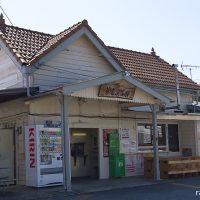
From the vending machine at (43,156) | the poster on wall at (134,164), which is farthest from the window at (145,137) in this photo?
the vending machine at (43,156)

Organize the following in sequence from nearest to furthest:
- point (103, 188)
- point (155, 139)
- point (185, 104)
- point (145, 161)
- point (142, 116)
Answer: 1. point (103, 188)
2. point (155, 139)
3. point (145, 161)
4. point (142, 116)
5. point (185, 104)

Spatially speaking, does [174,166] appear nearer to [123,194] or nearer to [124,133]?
[124,133]

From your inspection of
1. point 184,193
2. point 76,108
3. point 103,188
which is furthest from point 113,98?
point 184,193

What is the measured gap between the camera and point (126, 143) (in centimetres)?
1892

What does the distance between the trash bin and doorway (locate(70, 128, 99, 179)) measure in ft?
2.22

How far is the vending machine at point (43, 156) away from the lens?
1452 centimetres

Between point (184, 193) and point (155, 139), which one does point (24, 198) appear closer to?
point (184, 193)

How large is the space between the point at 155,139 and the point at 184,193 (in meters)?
4.17

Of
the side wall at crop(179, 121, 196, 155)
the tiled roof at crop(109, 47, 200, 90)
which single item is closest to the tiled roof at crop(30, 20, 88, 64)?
the tiled roof at crop(109, 47, 200, 90)

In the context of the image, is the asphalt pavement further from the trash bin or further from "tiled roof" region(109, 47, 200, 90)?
"tiled roof" region(109, 47, 200, 90)

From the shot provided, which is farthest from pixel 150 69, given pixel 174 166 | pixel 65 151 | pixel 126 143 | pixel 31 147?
pixel 65 151

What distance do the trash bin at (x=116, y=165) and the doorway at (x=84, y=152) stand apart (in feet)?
2.22

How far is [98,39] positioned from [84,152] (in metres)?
5.15

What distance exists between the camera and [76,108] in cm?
1709
